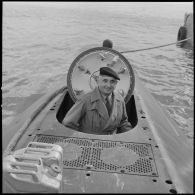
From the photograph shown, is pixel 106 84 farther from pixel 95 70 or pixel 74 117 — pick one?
pixel 95 70

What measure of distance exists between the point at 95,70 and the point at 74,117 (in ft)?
3.98

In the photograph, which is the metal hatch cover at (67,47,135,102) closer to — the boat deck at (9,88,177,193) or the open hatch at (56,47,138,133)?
the open hatch at (56,47,138,133)

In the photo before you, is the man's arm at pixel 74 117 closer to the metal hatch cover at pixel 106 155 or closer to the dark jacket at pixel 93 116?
the dark jacket at pixel 93 116

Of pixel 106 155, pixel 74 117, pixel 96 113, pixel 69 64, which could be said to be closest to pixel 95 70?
pixel 96 113

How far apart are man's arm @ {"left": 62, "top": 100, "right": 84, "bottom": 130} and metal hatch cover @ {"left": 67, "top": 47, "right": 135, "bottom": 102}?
0.88 metres

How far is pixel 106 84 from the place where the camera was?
11.9 feet

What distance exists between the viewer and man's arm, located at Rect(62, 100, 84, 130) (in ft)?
12.3

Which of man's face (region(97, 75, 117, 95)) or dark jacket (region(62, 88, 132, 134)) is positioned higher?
man's face (region(97, 75, 117, 95))

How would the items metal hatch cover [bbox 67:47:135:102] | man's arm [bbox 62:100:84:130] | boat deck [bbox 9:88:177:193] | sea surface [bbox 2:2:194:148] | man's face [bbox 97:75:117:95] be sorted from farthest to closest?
sea surface [bbox 2:2:194:148]
metal hatch cover [bbox 67:47:135:102]
man's arm [bbox 62:100:84:130]
man's face [bbox 97:75:117:95]
boat deck [bbox 9:88:177:193]

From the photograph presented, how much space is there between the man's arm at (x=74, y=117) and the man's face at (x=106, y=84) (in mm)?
361

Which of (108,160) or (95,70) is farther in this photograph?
(95,70)

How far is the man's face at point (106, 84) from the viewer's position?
3.58m

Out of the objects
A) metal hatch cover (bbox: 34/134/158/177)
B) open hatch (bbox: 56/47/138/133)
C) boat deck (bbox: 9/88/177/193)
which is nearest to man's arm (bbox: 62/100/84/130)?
boat deck (bbox: 9/88/177/193)

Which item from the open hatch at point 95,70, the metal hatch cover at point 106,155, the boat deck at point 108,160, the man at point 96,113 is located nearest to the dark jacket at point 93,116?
the man at point 96,113
